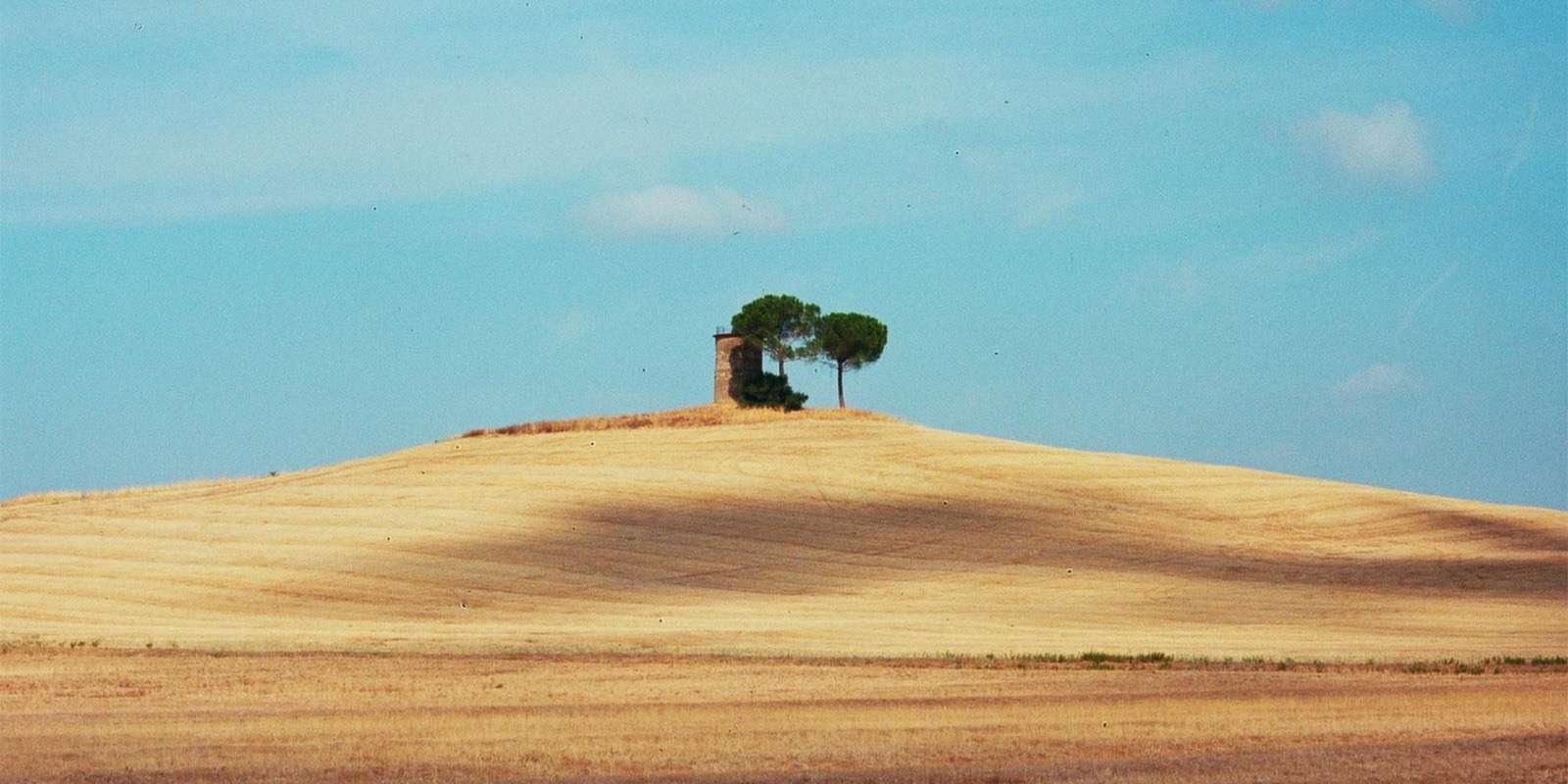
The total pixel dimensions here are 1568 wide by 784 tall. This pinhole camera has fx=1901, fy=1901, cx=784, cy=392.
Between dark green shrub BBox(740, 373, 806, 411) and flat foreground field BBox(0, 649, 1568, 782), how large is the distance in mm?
44233

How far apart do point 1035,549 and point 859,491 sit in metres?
7.12

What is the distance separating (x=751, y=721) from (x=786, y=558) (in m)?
21.3

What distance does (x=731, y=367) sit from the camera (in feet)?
238

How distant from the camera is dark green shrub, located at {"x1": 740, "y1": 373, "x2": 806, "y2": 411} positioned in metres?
71.2

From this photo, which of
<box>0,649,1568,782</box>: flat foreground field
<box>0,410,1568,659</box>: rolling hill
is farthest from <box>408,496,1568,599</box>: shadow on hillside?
<box>0,649,1568,782</box>: flat foreground field

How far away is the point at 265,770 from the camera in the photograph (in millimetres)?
16203

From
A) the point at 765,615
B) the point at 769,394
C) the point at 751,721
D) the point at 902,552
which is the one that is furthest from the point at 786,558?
the point at 769,394

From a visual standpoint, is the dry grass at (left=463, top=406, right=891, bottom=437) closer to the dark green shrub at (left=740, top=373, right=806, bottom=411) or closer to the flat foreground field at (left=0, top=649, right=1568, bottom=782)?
the dark green shrub at (left=740, top=373, right=806, bottom=411)

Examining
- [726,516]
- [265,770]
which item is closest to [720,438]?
[726,516]

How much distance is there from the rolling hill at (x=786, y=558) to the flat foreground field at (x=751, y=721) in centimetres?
366

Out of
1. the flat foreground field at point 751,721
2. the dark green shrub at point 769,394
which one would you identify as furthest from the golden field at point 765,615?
the dark green shrub at point 769,394

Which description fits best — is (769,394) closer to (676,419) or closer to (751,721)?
(676,419)

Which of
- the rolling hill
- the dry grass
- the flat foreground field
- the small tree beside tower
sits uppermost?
the small tree beside tower

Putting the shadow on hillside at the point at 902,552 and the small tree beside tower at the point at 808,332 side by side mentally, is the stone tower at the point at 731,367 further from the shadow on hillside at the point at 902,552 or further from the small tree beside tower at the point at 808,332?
the shadow on hillside at the point at 902,552
